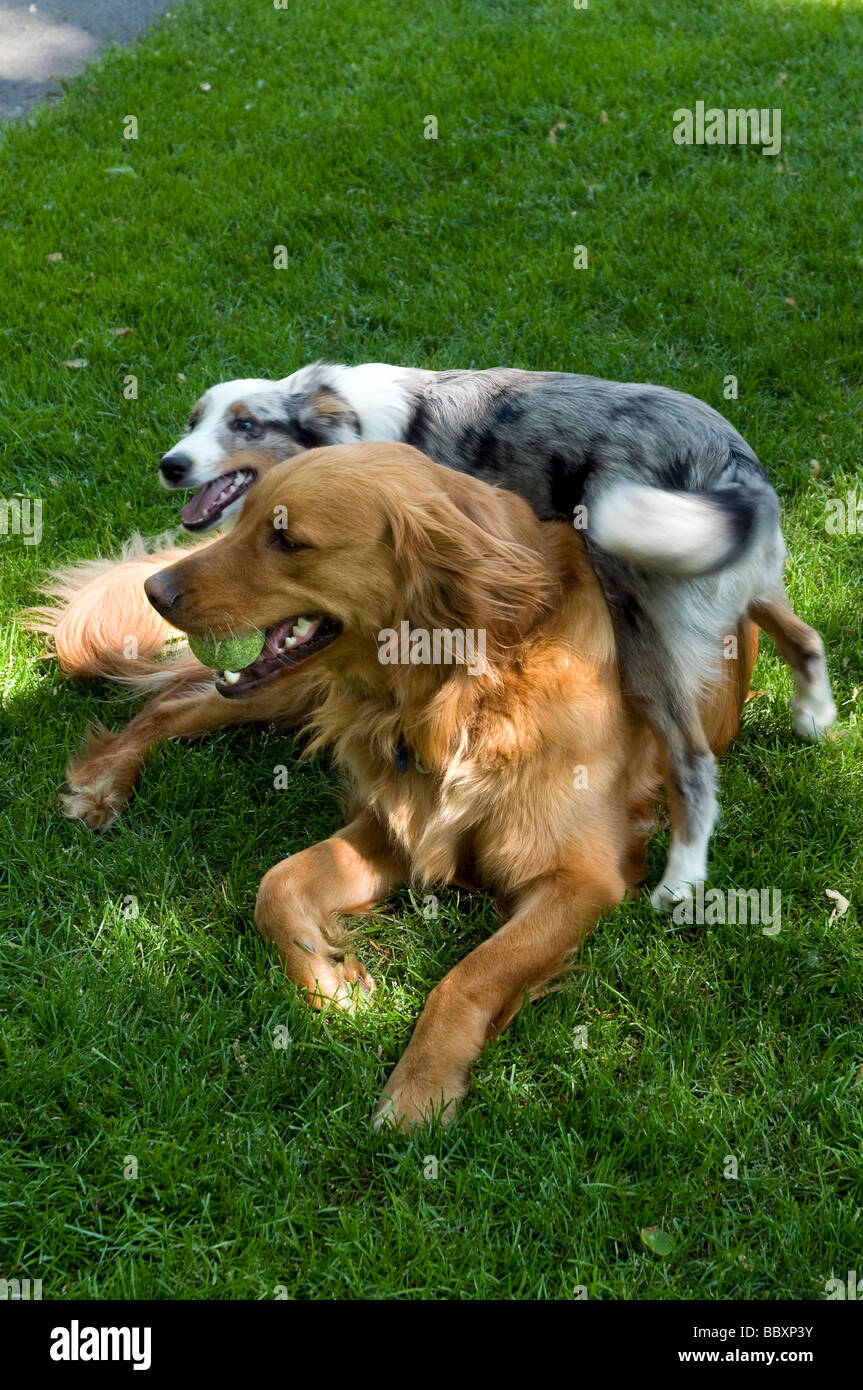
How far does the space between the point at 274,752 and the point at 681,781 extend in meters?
1.27

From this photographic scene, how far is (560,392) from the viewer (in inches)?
139

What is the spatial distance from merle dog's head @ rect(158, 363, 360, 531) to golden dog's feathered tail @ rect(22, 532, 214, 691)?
1.32ft

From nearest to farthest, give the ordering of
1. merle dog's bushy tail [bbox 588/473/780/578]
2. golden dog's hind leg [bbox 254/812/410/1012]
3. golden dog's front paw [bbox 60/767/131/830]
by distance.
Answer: merle dog's bushy tail [bbox 588/473/780/578] < golden dog's hind leg [bbox 254/812/410/1012] < golden dog's front paw [bbox 60/767/131/830]

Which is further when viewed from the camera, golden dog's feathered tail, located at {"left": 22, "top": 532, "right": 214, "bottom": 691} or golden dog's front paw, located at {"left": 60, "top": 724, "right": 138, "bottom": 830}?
golden dog's feathered tail, located at {"left": 22, "top": 532, "right": 214, "bottom": 691}

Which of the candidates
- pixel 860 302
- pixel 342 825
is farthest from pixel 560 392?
pixel 860 302

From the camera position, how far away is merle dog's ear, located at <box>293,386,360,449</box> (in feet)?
11.8

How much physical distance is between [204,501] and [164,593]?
94cm

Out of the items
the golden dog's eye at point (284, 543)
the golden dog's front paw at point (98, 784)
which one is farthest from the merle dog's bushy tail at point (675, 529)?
the golden dog's front paw at point (98, 784)

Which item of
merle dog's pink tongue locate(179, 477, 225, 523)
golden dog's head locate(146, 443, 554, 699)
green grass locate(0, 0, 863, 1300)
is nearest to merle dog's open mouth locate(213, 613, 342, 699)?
golden dog's head locate(146, 443, 554, 699)

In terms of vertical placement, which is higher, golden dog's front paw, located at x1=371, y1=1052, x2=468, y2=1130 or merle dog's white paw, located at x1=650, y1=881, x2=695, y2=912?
merle dog's white paw, located at x1=650, y1=881, x2=695, y2=912

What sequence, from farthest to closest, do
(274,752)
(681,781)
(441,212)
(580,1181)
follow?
(441,212) < (274,752) < (681,781) < (580,1181)

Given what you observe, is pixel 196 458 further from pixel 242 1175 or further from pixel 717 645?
pixel 242 1175

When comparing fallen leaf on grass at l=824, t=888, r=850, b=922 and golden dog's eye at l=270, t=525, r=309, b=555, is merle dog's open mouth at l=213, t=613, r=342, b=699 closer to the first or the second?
golden dog's eye at l=270, t=525, r=309, b=555

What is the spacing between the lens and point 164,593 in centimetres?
286
